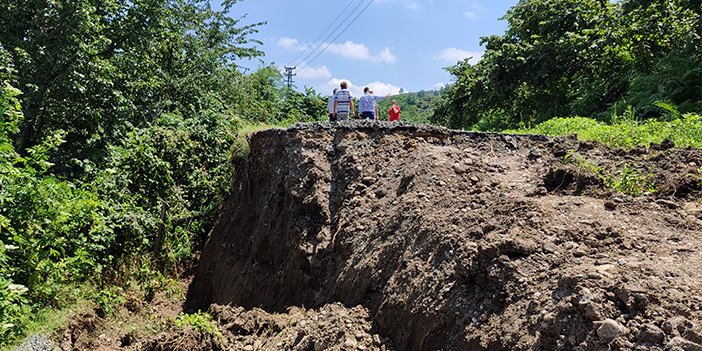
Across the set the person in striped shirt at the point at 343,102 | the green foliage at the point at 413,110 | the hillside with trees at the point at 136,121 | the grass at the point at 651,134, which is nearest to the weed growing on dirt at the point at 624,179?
the hillside with trees at the point at 136,121

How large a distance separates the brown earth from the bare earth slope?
1cm

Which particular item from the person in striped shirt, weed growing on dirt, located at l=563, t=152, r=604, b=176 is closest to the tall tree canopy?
the person in striped shirt

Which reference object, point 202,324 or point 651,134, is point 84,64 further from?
point 651,134

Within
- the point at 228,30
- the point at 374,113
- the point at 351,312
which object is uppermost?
the point at 228,30

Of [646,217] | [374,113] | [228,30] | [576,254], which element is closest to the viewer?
[576,254]

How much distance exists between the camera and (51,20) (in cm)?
897

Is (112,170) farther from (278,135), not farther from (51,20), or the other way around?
(51,20)

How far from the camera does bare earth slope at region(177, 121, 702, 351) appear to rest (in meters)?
2.49

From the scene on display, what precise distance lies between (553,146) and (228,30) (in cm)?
1563

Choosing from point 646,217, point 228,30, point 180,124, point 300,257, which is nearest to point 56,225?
point 300,257

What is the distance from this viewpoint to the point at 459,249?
3.43 m

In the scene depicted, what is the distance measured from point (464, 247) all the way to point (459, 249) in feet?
0.16

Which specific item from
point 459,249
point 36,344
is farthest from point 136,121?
point 459,249

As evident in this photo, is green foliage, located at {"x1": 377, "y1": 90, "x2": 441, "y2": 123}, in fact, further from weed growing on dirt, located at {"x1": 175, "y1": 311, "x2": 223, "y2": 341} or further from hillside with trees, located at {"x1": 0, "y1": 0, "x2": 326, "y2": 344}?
weed growing on dirt, located at {"x1": 175, "y1": 311, "x2": 223, "y2": 341}
